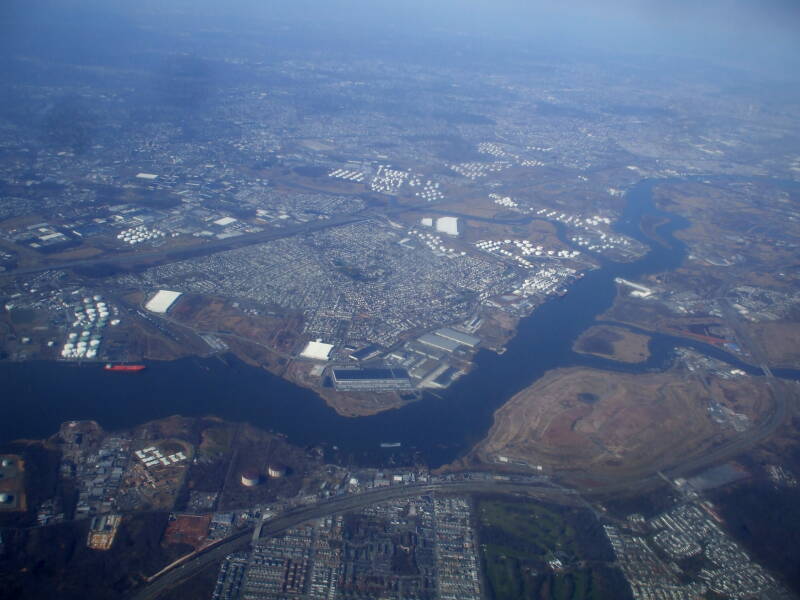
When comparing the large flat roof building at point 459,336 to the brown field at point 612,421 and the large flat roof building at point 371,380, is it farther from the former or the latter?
the large flat roof building at point 371,380

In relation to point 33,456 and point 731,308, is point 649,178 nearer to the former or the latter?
point 731,308

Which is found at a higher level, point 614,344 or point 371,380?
point 371,380

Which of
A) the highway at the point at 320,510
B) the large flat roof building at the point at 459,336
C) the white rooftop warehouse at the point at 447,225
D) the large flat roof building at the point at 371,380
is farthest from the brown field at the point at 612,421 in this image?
the white rooftop warehouse at the point at 447,225

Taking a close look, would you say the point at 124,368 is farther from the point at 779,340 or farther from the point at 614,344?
the point at 779,340

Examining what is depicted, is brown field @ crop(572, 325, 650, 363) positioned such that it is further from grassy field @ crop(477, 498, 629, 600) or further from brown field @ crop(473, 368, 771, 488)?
grassy field @ crop(477, 498, 629, 600)

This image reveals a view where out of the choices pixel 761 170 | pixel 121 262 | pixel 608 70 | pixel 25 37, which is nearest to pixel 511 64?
pixel 608 70

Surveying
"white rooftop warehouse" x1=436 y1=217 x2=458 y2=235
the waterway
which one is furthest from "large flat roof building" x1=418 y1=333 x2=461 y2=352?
"white rooftop warehouse" x1=436 y1=217 x2=458 y2=235

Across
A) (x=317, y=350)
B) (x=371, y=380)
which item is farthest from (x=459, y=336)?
(x=317, y=350)
